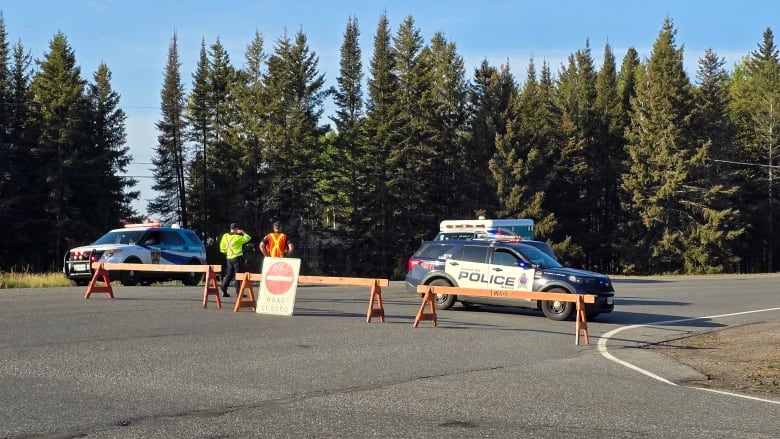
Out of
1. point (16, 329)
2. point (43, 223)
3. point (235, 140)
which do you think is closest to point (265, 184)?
point (235, 140)

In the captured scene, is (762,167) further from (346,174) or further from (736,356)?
(736,356)

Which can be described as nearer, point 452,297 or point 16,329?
point 16,329

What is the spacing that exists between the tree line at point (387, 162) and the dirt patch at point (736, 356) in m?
41.6

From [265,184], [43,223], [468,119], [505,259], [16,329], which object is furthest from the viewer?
[468,119]

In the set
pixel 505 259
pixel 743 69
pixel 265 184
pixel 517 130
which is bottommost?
pixel 505 259

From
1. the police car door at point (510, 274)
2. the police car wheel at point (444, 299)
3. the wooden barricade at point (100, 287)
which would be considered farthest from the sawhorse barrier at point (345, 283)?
the wooden barricade at point (100, 287)

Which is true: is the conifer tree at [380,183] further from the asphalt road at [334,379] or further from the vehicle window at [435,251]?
the asphalt road at [334,379]

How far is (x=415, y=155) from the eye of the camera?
65.6 m

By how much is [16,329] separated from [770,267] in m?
70.6

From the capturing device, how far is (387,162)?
6350 cm

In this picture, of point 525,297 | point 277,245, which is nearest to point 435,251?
point 277,245

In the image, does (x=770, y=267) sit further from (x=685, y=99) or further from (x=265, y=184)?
(x=265, y=184)

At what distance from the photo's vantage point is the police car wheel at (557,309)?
1777 cm

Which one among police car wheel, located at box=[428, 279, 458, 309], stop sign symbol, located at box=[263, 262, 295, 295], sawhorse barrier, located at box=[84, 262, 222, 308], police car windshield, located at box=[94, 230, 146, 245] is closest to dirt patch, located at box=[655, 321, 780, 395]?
police car wheel, located at box=[428, 279, 458, 309]
